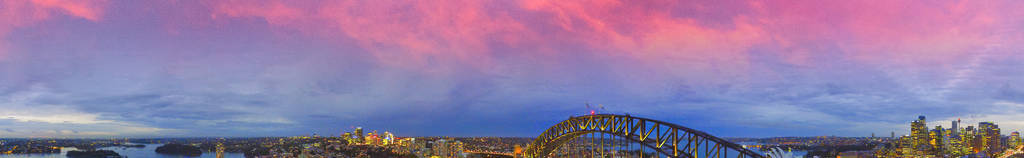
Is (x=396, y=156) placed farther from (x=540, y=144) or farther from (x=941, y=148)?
(x=941, y=148)

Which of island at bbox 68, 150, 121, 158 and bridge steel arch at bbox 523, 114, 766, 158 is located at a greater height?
bridge steel arch at bbox 523, 114, 766, 158

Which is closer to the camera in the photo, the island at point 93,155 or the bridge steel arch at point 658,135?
the bridge steel arch at point 658,135

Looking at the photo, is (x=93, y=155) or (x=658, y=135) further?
(x=93, y=155)

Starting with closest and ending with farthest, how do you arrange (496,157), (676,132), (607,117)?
(676,132), (607,117), (496,157)

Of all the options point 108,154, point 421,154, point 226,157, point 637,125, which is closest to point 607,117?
point 637,125

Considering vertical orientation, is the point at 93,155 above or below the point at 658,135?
below

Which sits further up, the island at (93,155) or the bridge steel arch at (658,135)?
the bridge steel arch at (658,135)

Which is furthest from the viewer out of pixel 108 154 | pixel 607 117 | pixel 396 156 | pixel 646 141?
pixel 108 154

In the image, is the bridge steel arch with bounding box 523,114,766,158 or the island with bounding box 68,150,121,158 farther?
the island with bounding box 68,150,121,158

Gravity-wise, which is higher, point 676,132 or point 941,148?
point 676,132

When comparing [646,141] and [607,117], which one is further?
[607,117]

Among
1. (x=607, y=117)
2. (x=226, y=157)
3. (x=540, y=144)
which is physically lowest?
(x=226, y=157)
